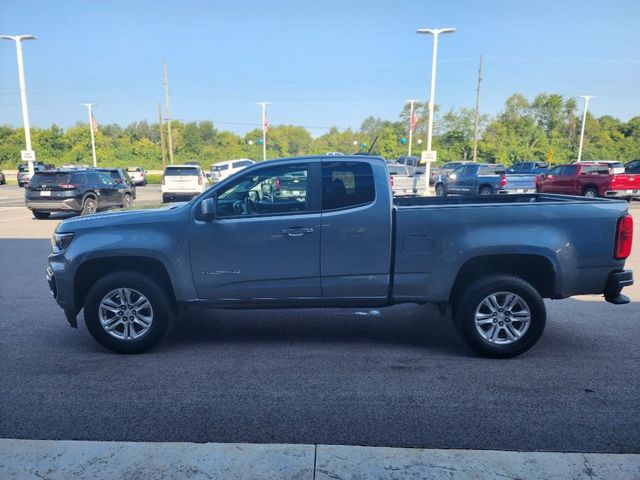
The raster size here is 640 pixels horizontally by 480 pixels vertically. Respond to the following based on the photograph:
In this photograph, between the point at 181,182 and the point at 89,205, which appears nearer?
the point at 89,205

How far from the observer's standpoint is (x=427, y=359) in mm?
4668

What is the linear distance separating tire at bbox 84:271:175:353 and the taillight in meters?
4.32

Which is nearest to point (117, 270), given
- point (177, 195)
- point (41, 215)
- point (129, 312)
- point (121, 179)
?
point (129, 312)

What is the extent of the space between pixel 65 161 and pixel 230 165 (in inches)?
2136

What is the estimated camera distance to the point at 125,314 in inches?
188

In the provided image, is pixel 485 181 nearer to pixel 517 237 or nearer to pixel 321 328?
pixel 321 328

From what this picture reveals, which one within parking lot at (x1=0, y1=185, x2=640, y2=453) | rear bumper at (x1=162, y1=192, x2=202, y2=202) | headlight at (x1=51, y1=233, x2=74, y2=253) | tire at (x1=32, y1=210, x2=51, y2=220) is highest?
headlight at (x1=51, y1=233, x2=74, y2=253)

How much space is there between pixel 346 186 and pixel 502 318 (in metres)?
1.97

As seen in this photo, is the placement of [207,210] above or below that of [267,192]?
below

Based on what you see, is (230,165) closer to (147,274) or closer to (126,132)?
(147,274)

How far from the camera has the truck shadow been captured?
5184mm

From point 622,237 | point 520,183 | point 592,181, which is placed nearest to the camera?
point 622,237

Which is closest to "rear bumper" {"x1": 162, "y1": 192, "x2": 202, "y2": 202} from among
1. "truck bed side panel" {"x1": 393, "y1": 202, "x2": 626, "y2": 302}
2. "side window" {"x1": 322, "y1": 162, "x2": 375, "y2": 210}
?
"side window" {"x1": 322, "y1": 162, "x2": 375, "y2": 210}

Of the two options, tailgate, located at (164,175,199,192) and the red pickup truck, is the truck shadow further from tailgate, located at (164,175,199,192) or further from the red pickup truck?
the red pickup truck
